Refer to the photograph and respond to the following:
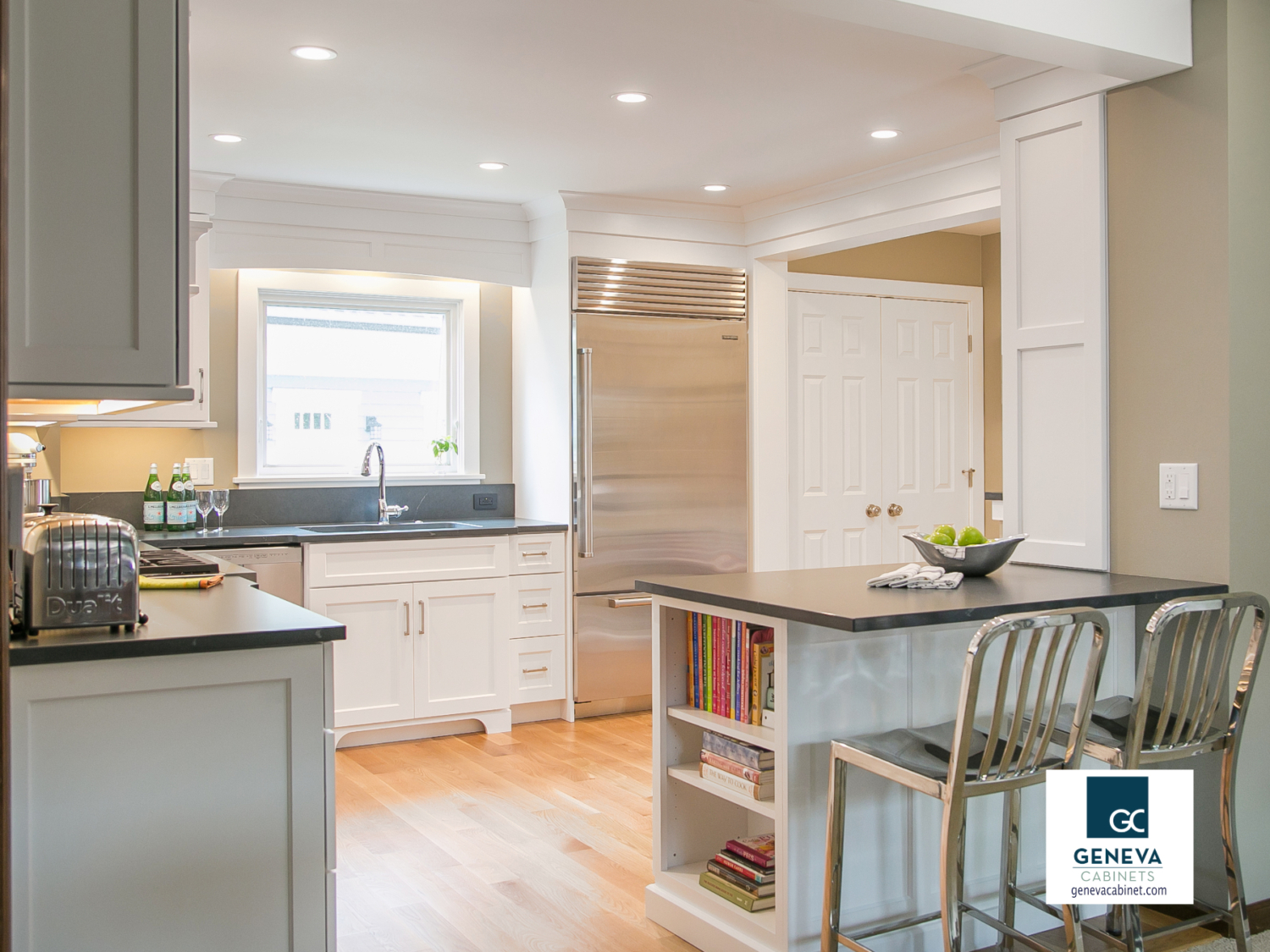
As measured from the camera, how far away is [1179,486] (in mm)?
2822

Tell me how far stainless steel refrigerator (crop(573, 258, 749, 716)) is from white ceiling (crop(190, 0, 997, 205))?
0.55m

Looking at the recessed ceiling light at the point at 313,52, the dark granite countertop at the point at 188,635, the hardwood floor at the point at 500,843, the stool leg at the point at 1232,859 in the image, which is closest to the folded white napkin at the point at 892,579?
the stool leg at the point at 1232,859

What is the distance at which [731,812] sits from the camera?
114 inches

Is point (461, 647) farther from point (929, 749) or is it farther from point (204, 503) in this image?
point (929, 749)

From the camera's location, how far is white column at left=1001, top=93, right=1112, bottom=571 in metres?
3.00

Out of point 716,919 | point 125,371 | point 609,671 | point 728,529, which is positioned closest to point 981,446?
point 728,529

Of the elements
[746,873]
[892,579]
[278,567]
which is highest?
[892,579]

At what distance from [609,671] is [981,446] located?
246 centimetres

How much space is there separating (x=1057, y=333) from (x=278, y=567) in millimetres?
2991

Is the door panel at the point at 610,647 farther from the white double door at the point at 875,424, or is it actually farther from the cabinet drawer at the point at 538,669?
the white double door at the point at 875,424

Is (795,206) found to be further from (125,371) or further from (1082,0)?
(125,371)

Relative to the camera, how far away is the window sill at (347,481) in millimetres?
4934

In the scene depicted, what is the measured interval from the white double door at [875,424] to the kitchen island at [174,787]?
372 cm

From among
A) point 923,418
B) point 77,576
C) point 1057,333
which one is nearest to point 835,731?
point 1057,333
